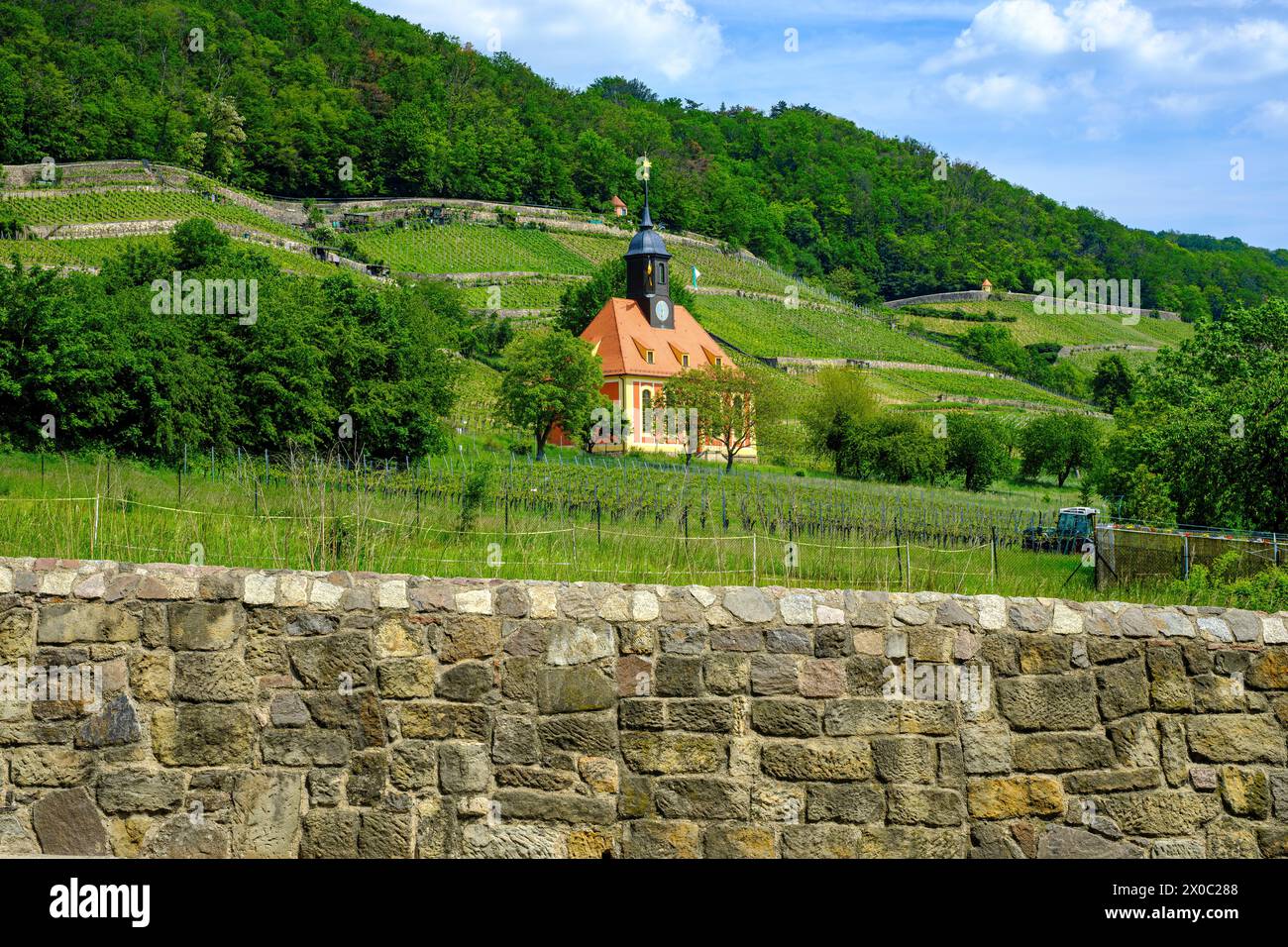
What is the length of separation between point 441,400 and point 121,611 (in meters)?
38.2

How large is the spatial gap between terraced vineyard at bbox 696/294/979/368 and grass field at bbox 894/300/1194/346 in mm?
17534

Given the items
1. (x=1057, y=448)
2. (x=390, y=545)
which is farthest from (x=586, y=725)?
(x=1057, y=448)

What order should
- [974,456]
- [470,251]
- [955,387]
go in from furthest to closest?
[470,251]
[955,387]
[974,456]

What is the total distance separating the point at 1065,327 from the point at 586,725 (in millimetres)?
135761

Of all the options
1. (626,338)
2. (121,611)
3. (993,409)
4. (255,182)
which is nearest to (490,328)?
(626,338)

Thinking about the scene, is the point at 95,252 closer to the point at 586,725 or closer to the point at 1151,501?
the point at 1151,501

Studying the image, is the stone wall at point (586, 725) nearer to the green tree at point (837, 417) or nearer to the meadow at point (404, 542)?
the meadow at point (404, 542)

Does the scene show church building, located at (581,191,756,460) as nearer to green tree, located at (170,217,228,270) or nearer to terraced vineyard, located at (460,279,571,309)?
terraced vineyard, located at (460,279,571,309)

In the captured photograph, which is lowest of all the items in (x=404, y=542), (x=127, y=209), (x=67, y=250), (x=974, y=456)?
(x=404, y=542)

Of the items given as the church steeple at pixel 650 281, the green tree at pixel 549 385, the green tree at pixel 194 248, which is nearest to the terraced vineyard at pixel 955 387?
the church steeple at pixel 650 281

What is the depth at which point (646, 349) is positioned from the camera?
75.3m

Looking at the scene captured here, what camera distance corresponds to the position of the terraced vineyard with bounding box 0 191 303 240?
276 feet

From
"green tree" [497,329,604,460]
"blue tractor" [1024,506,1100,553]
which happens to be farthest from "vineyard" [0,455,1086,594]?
"green tree" [497,329,604,460]

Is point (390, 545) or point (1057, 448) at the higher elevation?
point (1057, 448)
